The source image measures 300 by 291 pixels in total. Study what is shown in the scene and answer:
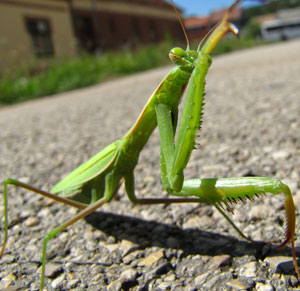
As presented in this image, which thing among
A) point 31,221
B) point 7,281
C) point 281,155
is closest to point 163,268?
point 7,281

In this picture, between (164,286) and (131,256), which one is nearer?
(164,286)

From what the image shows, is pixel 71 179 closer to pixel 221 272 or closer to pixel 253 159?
pixel 221 272

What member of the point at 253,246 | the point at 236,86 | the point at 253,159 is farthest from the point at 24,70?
the point at 253,246

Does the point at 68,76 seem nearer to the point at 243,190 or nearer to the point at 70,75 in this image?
the point at 70,75

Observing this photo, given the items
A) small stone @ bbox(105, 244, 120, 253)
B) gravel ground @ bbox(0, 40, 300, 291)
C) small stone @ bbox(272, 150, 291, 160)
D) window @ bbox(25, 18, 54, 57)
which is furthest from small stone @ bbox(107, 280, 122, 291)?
window @ bbox(25, 18, 54, 57)

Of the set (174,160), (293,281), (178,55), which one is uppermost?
(178,55)

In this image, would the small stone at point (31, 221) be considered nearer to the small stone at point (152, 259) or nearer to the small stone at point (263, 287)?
the small stone at point (152, 259)

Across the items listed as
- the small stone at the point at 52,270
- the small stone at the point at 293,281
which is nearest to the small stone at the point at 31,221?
the small stone at the point at 52,270
